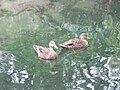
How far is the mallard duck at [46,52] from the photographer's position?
6465mm

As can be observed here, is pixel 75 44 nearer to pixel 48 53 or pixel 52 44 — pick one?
pixel 52 44

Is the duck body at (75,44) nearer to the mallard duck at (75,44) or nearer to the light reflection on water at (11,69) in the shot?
the mallard duck at (75,44)

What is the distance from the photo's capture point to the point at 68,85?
5750 mm

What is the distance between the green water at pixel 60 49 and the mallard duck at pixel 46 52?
0.10 m

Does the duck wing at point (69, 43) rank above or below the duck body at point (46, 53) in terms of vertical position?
above

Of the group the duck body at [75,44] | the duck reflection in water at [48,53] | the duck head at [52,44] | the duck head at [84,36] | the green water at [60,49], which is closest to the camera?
the green water at [60,49]

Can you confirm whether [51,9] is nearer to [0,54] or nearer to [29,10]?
[29,10]

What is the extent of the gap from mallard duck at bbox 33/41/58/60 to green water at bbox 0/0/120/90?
10cm

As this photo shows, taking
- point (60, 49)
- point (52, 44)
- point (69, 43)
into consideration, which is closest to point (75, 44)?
point (69, 43)

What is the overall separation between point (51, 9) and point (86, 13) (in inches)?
31.2

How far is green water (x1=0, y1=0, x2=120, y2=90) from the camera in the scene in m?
5.84

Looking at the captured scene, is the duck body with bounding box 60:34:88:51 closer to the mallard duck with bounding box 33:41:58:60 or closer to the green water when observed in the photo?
the green water

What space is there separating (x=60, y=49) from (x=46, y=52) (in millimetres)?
361

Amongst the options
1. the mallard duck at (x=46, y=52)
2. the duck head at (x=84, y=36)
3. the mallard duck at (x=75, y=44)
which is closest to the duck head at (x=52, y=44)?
the mallard duck at (x=46, y=52)
